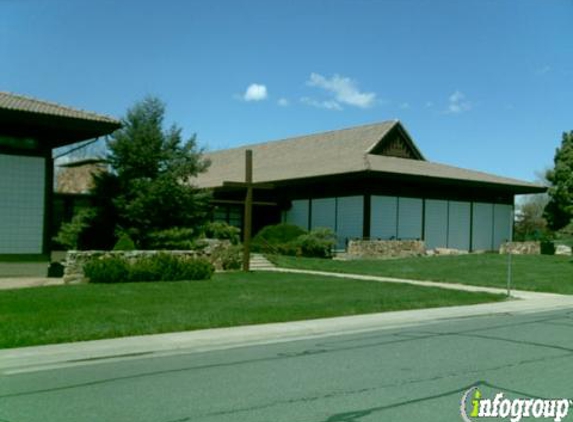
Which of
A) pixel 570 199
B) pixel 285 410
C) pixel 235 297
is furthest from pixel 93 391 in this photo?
pixel 570 199

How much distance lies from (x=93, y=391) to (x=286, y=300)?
9392 millimetres

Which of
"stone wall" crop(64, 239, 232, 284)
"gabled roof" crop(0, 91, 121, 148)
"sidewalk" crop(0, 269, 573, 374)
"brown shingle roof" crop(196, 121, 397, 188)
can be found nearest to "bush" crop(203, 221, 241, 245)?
"brown shingle roof" crop(196, 121, 397, 188)

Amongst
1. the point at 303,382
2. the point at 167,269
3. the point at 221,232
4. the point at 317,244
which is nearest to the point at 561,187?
the point at 317,244

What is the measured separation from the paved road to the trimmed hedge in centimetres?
1001

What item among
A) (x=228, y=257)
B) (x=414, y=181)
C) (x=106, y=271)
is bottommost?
(x=106, y=271)

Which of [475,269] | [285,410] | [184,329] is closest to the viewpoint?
[285,410]

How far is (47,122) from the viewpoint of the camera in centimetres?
2183

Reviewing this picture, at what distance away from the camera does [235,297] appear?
57.3ft

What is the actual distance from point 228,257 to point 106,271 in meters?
6.56

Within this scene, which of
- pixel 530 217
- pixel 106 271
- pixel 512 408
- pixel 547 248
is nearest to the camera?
pixel 512 408

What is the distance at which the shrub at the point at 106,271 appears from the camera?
2042cm

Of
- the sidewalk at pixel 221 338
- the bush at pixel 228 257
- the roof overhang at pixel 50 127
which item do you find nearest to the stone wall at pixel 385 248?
the bush at pixel 228 257

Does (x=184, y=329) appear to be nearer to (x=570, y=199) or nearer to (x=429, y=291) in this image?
(x=429, y=291)

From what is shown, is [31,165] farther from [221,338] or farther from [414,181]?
[414,181]
